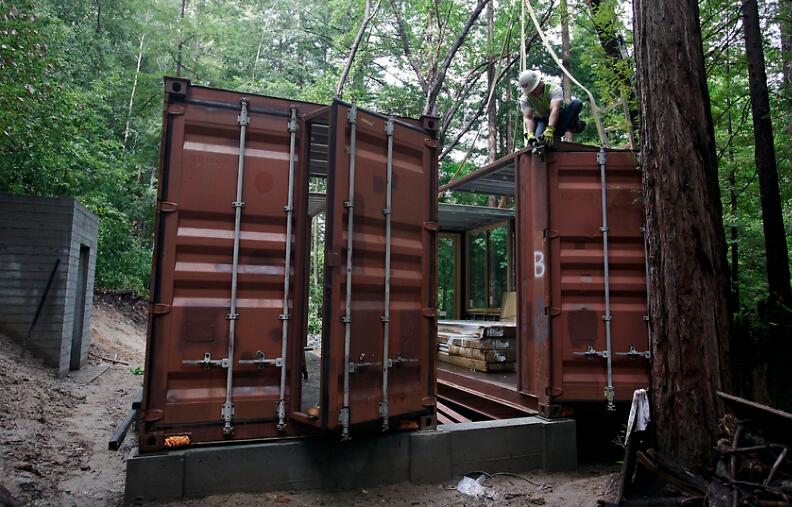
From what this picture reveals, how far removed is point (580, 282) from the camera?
562cm

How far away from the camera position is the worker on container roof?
6.54 m

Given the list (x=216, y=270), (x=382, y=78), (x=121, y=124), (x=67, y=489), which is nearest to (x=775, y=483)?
(x=216, y=270)

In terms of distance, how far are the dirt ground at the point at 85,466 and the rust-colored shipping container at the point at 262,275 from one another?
66cm

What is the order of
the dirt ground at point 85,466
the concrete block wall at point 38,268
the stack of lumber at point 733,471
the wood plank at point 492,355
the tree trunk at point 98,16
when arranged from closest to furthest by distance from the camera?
the stack of lumber at point 733,471 < the dirt ground at point 85,466 < the wood plank at point 492,355 < the concrete block wall at point 38,268 < the tree trunk at point 98,16

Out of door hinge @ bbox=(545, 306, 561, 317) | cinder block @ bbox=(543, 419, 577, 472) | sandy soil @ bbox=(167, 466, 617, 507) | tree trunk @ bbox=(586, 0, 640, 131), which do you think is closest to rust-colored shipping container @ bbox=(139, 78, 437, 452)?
sandy soil @ bbox=(167, 466, 617, 507)

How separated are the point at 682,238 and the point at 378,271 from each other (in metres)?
2.47

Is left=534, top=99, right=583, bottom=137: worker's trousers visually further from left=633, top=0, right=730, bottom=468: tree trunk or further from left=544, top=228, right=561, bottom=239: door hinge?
left=633, top=0, right=730, bottom=468: tree trunk

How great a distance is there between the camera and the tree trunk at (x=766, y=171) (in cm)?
617

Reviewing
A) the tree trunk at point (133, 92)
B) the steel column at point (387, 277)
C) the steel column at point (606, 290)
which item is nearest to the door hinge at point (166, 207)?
the steel column at point (387, 277)

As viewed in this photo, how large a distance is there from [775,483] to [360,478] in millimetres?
3095

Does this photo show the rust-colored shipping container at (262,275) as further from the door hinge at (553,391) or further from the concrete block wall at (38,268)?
the concrete block wall at (38,268)

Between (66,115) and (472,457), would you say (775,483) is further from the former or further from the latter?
(66,115)

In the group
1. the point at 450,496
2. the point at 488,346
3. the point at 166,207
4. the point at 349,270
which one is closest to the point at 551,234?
the point at 488,346

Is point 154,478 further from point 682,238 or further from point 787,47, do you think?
point 787,47
